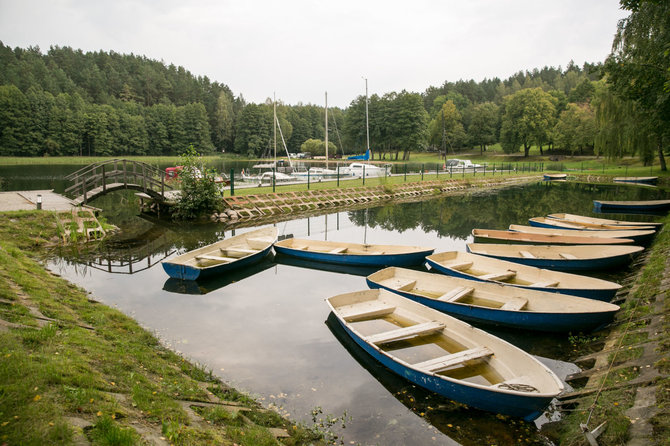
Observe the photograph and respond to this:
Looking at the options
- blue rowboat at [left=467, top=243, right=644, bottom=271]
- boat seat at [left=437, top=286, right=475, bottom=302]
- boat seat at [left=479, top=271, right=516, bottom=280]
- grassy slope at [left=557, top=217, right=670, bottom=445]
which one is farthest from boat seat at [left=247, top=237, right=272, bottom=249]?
grassy slope at [left=557, top=217, right=670, bottom=445]

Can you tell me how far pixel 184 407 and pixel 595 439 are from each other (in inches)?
182

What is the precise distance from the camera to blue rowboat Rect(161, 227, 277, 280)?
11195 millimetres

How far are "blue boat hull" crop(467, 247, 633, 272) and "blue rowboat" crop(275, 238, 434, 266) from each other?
8.63 ft

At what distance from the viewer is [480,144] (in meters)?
86.4

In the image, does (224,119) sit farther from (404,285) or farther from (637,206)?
(404,285)

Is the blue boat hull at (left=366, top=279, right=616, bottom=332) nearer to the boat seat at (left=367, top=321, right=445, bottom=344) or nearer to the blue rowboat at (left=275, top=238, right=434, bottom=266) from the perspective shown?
the boat seat at (left=367, top=321, right=445, bottom=344)

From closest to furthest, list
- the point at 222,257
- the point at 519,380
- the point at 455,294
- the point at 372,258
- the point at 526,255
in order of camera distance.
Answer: the point at 519,380 < the point at 455,294 < the point at 526,255 < the point at 372,258 < the point at 222,257

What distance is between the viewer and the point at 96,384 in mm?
4434

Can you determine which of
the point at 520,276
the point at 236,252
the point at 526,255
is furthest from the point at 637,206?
the point at 236,252

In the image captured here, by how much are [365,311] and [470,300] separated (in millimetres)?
2589

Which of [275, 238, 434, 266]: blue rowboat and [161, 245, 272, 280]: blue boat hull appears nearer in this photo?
[161, 245, 272, 280]: blue boat hull

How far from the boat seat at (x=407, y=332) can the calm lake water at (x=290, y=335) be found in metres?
0.51

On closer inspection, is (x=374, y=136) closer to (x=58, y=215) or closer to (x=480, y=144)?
(x=480, y=144)

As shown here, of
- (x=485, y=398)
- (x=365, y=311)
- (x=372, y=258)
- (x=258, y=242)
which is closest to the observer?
(x=485, y=398)
